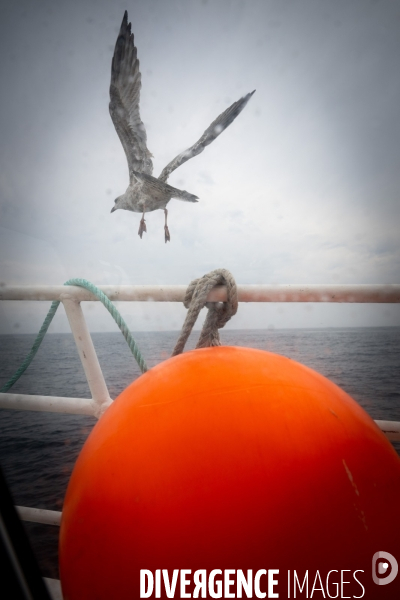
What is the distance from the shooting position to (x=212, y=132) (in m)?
8.97

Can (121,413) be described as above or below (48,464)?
above

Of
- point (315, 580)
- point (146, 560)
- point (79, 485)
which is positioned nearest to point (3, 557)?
point (146, 560)

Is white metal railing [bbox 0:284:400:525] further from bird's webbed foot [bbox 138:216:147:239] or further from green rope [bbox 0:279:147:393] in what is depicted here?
bird's webbed foot [bbox 138:216:147:239]

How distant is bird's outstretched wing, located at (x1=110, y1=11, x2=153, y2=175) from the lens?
313 inches

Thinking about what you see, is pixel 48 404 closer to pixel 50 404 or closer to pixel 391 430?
pixel 50 404

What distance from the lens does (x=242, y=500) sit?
0.64m

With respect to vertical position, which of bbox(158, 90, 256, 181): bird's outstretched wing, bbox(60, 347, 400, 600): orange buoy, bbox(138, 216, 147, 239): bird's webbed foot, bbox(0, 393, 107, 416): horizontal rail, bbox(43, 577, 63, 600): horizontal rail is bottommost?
bbox(43, 577, 63, 600): horizontal rail

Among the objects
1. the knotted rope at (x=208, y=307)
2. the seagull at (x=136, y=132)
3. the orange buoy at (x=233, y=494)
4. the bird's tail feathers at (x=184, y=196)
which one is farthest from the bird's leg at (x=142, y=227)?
the orange buoy at (x=233, y=494)

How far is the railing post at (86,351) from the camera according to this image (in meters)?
1.67

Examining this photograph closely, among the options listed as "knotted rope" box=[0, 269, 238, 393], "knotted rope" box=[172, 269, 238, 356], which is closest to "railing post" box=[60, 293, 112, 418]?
"knotted rope" box=[0, 269, 238, 393]

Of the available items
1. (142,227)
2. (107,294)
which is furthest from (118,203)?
(107,294)

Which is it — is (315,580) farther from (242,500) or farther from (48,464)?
(48,464)

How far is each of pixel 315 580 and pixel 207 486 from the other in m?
0.26

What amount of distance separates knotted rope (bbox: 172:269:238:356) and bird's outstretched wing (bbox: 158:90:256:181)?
7.71 m
